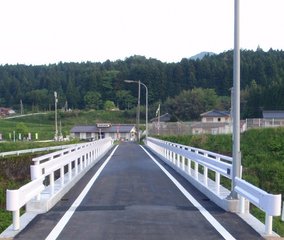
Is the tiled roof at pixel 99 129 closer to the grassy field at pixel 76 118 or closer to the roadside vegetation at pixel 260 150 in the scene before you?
the grassy field at pixel 76 118

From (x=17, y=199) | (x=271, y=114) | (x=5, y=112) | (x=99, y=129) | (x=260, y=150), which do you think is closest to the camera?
(x=17, y=199)

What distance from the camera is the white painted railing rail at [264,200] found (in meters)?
7.46

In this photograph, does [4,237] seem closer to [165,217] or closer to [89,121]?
[165,217]

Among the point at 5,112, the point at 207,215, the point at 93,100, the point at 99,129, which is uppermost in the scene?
the point at 93,100

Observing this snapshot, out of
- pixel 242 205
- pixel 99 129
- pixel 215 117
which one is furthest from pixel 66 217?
pixel 99 129

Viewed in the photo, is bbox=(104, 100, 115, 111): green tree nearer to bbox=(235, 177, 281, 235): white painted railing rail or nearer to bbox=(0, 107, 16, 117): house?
bbox=(0, 107, 16, 117): house

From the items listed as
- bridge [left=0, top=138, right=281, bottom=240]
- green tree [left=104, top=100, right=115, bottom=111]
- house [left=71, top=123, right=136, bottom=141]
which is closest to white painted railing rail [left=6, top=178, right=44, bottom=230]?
bridge [left=0, top=138, right=281, bottom=240]

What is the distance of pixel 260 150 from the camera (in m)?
48.5

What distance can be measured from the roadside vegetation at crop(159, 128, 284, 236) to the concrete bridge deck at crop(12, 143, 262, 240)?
18147 millimetres

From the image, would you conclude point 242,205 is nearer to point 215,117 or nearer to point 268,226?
point 268,226

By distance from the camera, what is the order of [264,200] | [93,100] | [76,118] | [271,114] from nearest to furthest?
[264,200], [271,114], [76,118], [93,100]

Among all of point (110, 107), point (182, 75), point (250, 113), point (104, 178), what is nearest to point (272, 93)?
point (250, 113)

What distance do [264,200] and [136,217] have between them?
2.78 m

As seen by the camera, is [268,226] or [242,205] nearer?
[268,226]
